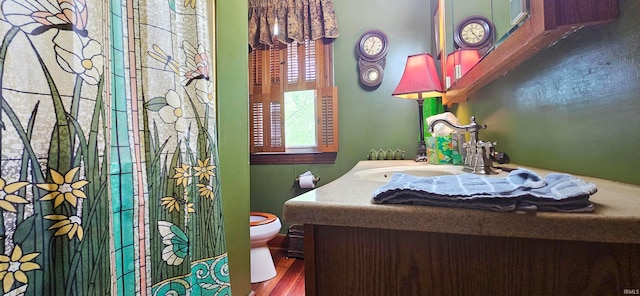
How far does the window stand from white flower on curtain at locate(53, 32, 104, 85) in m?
1.77

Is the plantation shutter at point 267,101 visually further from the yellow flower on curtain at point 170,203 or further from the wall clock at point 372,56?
the yellow flower on curtain at point 170,203

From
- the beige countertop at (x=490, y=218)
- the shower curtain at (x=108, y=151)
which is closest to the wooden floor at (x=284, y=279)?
the shower curtain at (x=108, y=151)

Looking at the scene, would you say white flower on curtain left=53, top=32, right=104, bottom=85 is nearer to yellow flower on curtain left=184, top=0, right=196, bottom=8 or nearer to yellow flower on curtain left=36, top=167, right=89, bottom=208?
yellow flower on curtain left=36, top=167, right=89, bottom=208

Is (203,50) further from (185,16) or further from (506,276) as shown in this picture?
(506,276)

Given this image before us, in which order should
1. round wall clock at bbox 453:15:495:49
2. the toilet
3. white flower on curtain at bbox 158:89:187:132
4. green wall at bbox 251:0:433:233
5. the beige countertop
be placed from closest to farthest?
1. the beige countertop
2. white flower on curtain at bbox 158:89:187:132
3. round wall clock at bbox 453:15:495:49
4. the toilet
5. green wall at bbox 251:0:433:233

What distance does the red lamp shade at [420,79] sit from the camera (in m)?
1.62

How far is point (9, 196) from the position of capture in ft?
1.41

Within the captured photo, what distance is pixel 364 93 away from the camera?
7.35 feet

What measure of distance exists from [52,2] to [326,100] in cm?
185

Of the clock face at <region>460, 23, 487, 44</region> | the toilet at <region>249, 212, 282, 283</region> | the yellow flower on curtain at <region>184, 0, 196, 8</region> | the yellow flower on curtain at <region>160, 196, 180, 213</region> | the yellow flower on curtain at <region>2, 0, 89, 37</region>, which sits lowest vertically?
the toilet at <region>249, 212, 282, 283</region>

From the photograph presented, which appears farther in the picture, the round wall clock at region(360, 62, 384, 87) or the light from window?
the light from window

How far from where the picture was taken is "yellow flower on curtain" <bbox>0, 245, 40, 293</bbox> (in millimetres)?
424

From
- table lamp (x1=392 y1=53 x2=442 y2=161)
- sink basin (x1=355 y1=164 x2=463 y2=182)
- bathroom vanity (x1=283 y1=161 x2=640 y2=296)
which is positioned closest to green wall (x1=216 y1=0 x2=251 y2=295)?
sink basin (x1=355 y1=164 x2=463 y2=182)

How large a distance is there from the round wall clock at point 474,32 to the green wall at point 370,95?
31.1 inches
